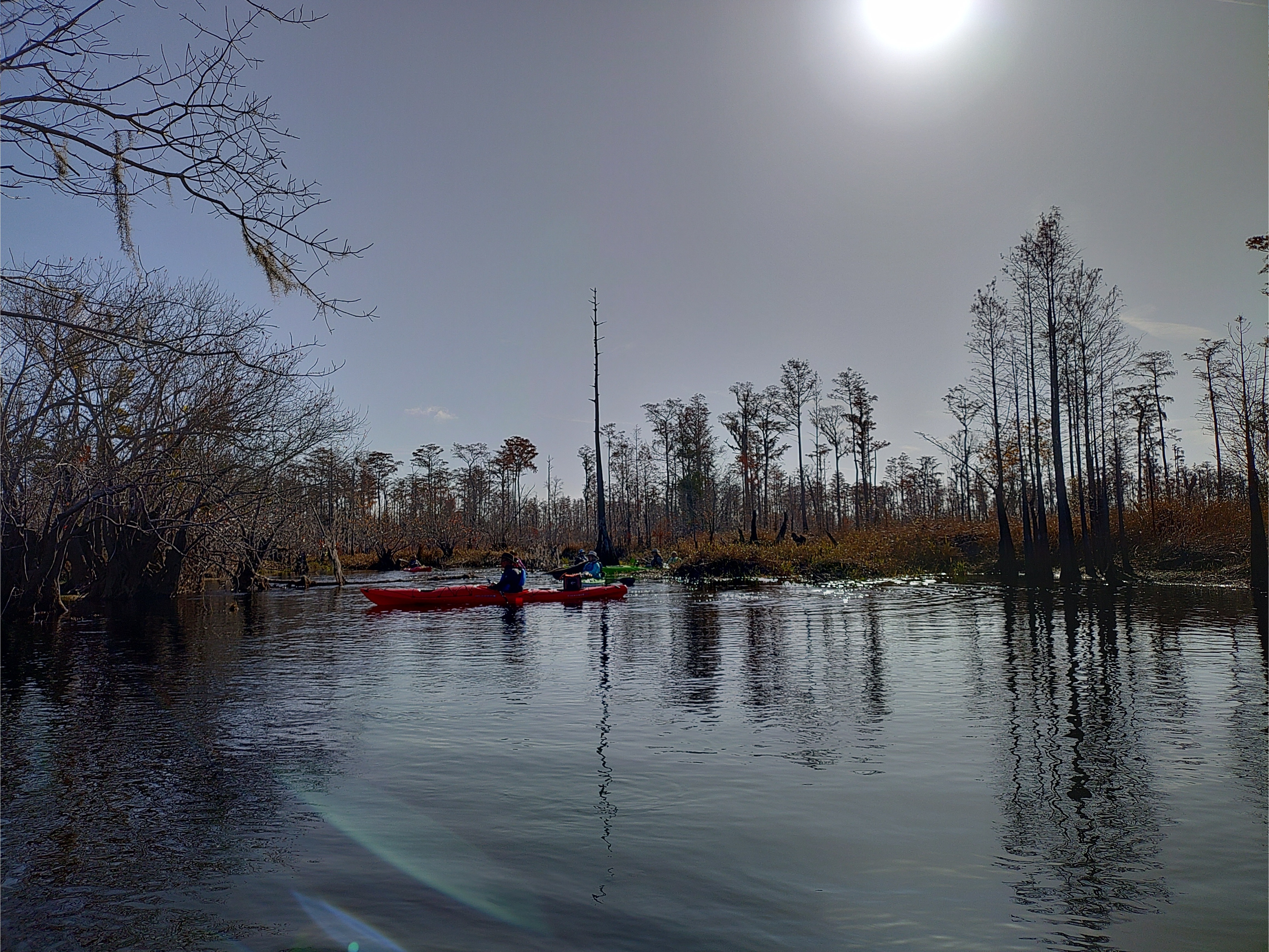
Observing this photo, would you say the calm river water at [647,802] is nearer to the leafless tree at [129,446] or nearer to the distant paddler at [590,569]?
the leafless tree at [129,446]

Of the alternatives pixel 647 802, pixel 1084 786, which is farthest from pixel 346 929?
pixel 1084 786

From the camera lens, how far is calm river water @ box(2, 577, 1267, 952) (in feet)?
16.2

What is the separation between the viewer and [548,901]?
17.1ft

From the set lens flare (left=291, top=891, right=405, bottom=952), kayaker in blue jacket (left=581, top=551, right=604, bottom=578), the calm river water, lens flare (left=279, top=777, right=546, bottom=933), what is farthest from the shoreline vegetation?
lens flare (left=291, top=891, right=405, bottom=952)

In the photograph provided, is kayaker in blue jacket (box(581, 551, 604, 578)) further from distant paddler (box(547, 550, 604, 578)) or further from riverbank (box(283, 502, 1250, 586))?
riverbank (box(283, 502, 1250, 586))

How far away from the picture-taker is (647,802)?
6.96 meters

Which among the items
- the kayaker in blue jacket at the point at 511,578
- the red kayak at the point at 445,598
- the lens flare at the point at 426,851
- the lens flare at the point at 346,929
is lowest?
the lens flare at the point at 346,929

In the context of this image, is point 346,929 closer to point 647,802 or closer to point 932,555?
point 647,802

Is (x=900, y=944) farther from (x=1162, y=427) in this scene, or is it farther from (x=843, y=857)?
(x=1162, y=427)

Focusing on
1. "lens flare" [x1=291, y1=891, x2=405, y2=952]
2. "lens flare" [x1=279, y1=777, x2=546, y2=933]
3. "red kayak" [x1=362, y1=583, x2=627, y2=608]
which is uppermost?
"red kayak" [x1=362, y1=583, x2=627, y2=608]

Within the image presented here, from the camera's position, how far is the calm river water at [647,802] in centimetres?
494

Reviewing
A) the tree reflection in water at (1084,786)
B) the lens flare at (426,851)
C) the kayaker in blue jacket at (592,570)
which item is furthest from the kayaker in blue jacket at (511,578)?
the lens flare at (426,851)

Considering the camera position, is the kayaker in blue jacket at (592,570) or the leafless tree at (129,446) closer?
the leafless tree at (129,446)

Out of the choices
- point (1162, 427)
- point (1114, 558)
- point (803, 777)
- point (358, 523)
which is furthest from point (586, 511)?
point (803, 777)
